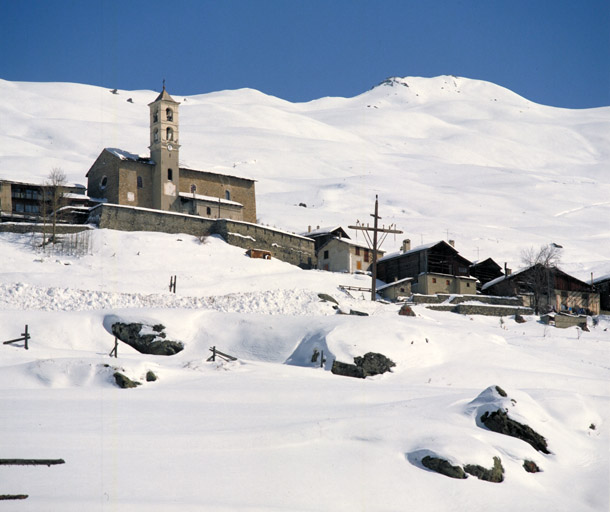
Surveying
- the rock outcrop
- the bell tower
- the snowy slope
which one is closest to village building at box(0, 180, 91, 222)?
the bell tower

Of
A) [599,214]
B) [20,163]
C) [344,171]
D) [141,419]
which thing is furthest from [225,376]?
[344,171]

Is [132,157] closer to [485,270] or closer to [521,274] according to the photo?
[485,270]

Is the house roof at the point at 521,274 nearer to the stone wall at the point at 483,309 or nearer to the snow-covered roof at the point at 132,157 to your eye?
the stone wall at the point at 483,309

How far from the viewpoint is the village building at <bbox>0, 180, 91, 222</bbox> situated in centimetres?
5988

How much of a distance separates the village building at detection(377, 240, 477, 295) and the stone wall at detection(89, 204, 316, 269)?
977 centimetres

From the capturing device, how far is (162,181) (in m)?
68.9

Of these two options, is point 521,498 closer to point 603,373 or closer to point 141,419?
point 141,419

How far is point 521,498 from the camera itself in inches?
642

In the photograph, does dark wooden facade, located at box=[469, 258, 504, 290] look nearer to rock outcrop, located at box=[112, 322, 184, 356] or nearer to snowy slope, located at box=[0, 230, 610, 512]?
snowy slope, located at box=[0, 230, 610, 512]

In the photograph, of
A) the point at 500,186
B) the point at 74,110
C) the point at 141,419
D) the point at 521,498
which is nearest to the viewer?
the point at 521,498

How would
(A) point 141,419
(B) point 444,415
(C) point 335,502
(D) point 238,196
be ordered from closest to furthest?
(C) point 335,502 → (A) point 141,419 → (B) point 444,415 → (D) point 238,196

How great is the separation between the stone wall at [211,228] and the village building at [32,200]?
13.6 feet

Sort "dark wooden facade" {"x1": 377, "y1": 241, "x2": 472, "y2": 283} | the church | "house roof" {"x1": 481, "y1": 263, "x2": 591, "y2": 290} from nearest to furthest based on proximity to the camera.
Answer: "house roof" {"x1": 481, "y1": 263, "x2": 591, "y2": 290} → "dark wooden facade" {"x1": 377, "y1": 241, "x2": 472, "y2": 283} → the church

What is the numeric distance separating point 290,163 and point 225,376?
12291cm
